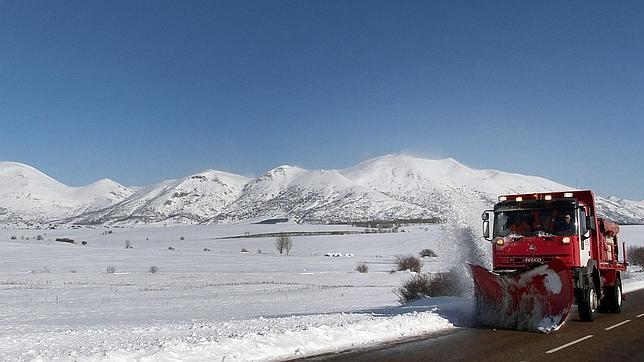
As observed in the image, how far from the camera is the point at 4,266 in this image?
58.1 m

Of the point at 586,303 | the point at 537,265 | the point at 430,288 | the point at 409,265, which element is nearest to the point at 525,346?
the point at 537,265

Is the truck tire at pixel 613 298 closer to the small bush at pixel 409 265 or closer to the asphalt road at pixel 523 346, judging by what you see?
the asphalt road at pixel 523 346

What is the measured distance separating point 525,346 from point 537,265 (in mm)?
3262

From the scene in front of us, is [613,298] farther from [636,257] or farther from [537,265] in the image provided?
[636,257]

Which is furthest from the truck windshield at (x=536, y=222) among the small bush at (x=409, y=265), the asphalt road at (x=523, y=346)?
the small bush at (x=409, y=265)

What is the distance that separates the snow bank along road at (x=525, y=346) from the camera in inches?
438

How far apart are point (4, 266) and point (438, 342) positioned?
55.3 m

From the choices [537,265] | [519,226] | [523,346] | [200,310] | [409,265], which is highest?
[519,226]

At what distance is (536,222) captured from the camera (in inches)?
627

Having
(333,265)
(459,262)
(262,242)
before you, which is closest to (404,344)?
(459,262)

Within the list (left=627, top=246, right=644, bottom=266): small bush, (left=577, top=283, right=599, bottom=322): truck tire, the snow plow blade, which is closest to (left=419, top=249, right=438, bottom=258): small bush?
(left=627, top=246, right=644, bottom=266): small bush

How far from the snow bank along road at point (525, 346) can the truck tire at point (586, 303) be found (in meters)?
0.53

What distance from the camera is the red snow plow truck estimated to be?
1454cm

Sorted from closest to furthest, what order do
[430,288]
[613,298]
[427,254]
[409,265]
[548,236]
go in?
1. [548,236]
2. [613,298]
3. [430,288]
4. [409,265]
5. [427,254]
